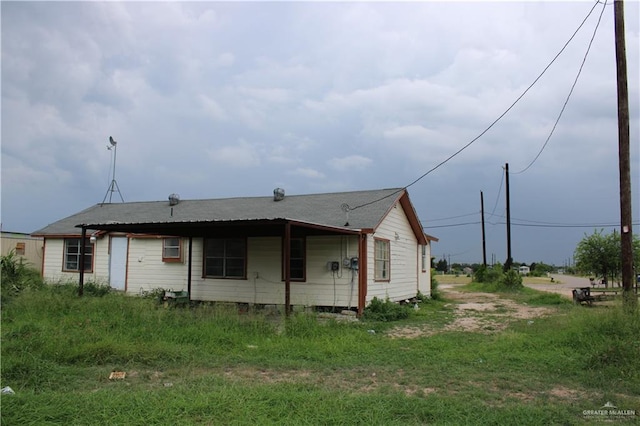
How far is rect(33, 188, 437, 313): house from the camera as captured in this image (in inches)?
512

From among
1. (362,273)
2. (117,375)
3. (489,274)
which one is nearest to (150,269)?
(362,273)

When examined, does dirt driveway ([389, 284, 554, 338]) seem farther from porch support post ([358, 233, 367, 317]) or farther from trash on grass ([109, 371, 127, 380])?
trash on grass ([109, 371, 127, 380])

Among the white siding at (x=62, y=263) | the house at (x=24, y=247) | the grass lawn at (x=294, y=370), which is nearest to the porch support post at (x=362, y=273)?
the grass lawn at (x=294, y=370)

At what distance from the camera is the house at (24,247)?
19.9m

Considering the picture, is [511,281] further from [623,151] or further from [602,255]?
[623,151]

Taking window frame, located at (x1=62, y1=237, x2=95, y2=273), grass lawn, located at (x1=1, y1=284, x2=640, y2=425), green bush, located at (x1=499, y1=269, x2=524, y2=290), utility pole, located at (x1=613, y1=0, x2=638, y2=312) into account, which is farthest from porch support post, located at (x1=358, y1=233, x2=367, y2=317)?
green bush, located at (x1=499, y1=269, x2=524, y2=290)

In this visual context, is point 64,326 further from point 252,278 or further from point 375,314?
point 375,314

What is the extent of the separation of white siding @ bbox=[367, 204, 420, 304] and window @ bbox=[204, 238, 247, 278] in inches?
155

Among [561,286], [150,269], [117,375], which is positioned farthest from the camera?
[561,286]

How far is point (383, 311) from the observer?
1288cm

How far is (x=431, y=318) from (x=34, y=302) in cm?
1002

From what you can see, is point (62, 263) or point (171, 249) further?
point (62, 263)

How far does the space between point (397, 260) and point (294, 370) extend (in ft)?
31.5

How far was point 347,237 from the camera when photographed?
13.2 meters
